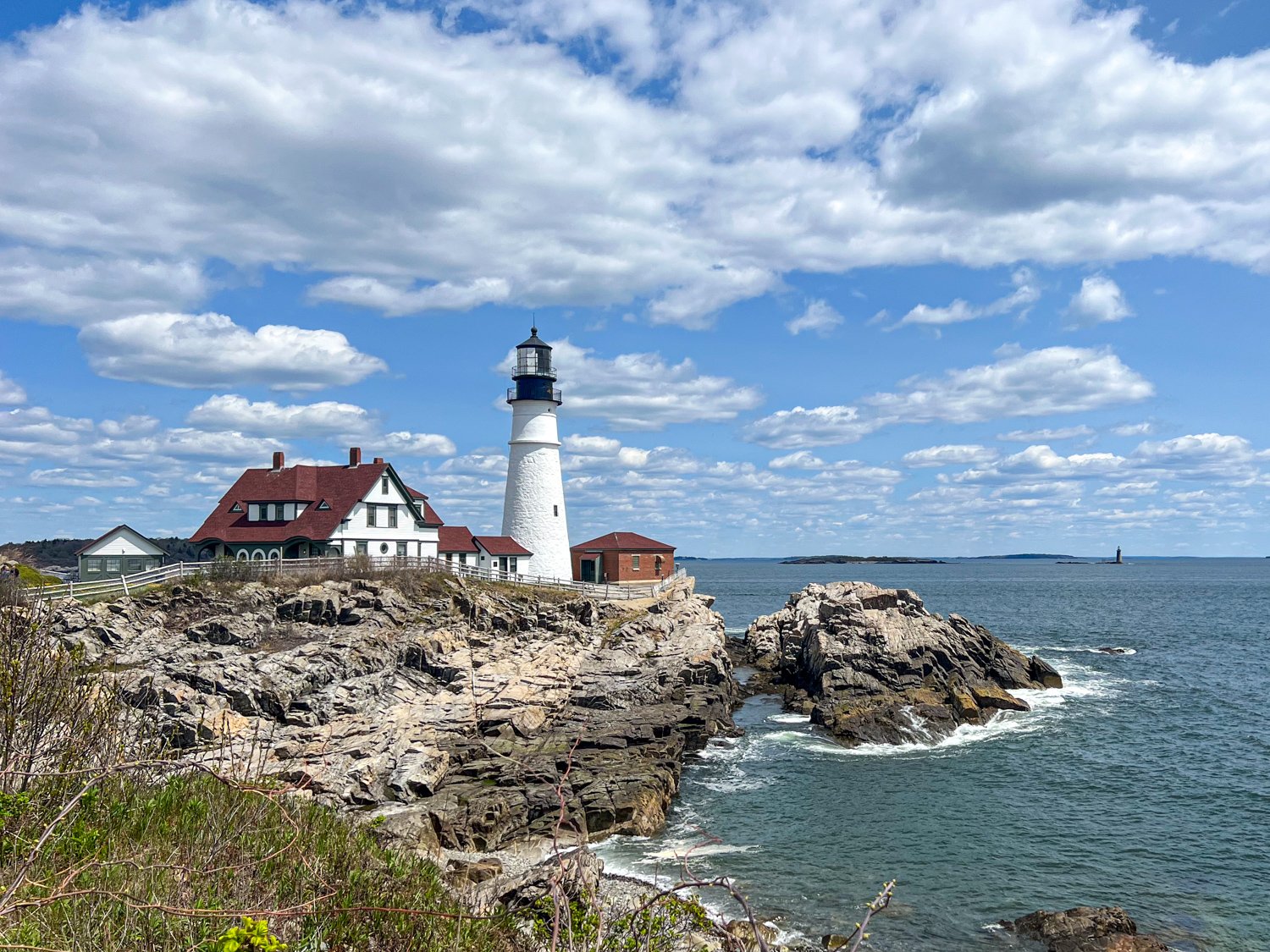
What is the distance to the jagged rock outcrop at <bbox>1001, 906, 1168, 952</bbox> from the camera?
14734mm

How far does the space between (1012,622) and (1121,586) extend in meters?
80.6

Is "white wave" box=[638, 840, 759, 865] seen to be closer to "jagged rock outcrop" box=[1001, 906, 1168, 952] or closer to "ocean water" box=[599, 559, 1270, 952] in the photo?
"ocean water" box=[599, 559, 1270, 952]

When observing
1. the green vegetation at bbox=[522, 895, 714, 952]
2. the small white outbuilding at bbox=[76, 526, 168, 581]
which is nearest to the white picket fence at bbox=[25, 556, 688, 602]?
the small white outbuilding at bbox=[76, 526, 168, 581]

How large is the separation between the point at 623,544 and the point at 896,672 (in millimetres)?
25235

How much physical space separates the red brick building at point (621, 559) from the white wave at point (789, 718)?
2372 centimetres

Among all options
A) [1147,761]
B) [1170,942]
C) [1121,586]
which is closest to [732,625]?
[1147,761]

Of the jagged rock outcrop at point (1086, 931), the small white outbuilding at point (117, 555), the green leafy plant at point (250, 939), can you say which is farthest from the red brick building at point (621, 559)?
the green leafy plant at point (250, 939)

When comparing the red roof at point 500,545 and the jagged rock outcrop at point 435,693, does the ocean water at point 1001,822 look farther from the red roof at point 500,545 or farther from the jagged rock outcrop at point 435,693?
the red roof at point 500,545

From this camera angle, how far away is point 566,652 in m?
35.8

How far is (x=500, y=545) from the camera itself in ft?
171

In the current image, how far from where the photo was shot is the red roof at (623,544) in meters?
58.6

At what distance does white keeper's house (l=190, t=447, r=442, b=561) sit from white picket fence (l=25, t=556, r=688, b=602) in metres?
1.93

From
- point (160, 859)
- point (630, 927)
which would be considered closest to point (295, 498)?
point (160, 859)

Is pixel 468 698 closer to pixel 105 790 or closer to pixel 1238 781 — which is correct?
pixel 105 790
